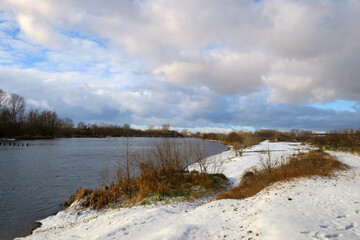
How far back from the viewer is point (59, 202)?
1516 centimetres

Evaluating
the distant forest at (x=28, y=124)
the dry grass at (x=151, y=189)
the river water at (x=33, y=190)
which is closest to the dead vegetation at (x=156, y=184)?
the dry grass at (x=151, y=189)

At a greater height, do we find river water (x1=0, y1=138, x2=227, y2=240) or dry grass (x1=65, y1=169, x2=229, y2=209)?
dry grass (x1=65, y1=169, x2=229, y2=209)

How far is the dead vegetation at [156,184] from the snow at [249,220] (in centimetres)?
150

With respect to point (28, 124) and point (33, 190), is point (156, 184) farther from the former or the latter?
point (28, 124)

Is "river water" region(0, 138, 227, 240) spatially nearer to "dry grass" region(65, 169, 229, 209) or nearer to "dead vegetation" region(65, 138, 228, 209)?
"dead vegetation" region(65, 138, 228, 209)

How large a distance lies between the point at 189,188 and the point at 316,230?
9772mm

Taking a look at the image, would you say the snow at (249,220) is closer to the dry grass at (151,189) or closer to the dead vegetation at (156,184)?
the dry grass at (151,189)

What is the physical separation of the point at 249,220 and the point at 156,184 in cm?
821

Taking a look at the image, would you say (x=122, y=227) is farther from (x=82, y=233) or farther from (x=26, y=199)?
(x=26, y=199)

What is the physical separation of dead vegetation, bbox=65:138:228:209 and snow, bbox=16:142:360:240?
1.50 metres

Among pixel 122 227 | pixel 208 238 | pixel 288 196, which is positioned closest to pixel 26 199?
pixel 122 227

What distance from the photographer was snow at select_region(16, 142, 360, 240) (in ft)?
21.6

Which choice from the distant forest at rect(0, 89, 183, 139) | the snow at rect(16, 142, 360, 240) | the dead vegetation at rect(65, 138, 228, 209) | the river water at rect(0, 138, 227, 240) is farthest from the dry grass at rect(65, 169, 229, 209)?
the distant forest at rect(0, 89, 183, 139)

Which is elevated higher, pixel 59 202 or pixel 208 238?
pixel 208 238
